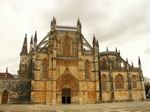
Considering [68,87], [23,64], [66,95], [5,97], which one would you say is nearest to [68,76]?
[68,87]

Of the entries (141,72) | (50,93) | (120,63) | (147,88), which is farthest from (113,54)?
(50,93)

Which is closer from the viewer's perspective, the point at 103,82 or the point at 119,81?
the point at 103,82

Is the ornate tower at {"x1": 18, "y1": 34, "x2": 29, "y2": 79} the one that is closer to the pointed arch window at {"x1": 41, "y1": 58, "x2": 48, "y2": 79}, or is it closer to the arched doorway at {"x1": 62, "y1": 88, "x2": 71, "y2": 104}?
the pointed arch window at {"x1": 41, "y1": 58, "x2": 48, "y2": 79}

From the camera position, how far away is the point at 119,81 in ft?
163

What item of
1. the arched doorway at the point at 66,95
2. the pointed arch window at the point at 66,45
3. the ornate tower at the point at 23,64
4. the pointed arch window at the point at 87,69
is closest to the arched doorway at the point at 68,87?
the arched doorway at the point at 66,95

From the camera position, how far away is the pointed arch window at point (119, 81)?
4917 centimetres

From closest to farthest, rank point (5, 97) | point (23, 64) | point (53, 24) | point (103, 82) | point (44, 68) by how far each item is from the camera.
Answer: point (5, 97) → point (44, 68) → point (53, 24) → point (103, 82) → point (23, 64)

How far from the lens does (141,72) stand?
5128 centimetres

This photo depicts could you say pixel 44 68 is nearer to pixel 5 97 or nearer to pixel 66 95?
pixel 66 95

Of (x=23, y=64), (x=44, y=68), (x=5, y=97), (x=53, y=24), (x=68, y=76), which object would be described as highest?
(x=53, y=24)

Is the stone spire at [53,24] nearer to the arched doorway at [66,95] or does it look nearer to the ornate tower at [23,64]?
the ornate tower at [23,64]

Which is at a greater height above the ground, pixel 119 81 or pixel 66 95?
pixel 119 81

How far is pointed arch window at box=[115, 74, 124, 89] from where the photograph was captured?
4917 centimetres

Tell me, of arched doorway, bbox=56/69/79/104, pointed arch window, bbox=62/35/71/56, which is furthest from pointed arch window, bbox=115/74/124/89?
pointed arch window, bbox=62/35/71/56
